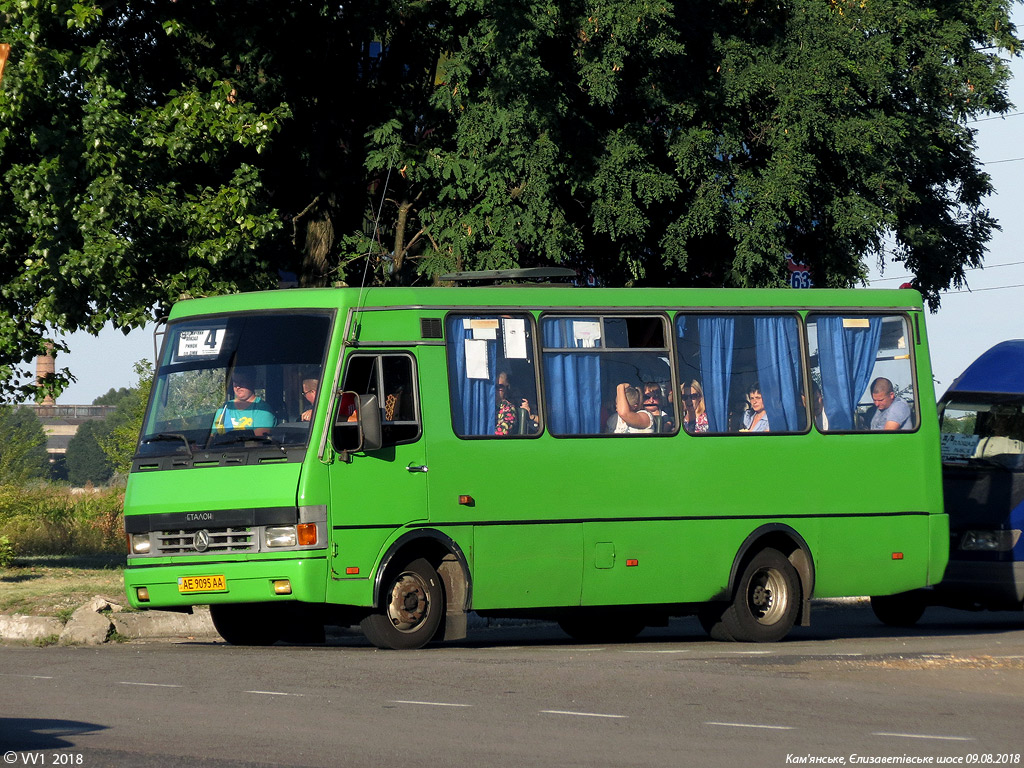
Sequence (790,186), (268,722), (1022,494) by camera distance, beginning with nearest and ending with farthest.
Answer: (268,722) → (1022,494) → (790,186)

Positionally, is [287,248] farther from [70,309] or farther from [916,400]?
[916,400]

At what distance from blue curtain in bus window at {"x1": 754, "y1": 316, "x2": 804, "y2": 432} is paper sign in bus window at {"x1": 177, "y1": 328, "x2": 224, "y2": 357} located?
5.03m

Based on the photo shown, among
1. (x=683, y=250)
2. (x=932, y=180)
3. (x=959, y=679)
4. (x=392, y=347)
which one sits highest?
(x=932, y=180)

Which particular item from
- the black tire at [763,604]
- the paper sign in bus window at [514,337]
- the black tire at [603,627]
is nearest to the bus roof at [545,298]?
Answer: the paper sign in bus window at [514,337]

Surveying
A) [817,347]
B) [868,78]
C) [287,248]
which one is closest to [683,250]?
[868,78]

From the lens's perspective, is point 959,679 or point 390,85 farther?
point 390,85

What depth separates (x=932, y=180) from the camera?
30.8 m

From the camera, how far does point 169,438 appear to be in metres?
14.4

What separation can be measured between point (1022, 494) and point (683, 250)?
6.86 m

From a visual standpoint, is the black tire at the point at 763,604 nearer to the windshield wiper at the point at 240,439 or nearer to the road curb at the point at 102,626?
the windshield wiper at the point at 240,439

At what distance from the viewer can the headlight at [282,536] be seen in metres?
13.7

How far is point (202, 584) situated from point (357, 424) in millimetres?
1767

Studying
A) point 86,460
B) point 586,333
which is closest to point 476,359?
point 586,333

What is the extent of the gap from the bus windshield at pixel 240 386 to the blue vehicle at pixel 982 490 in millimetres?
7533
